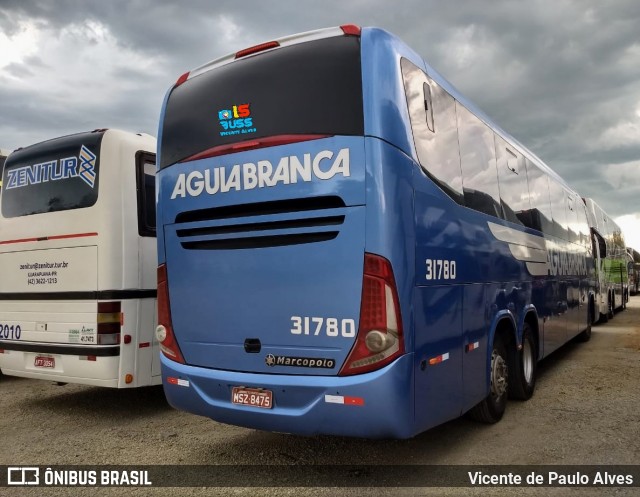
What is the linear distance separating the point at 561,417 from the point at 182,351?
4107 mm

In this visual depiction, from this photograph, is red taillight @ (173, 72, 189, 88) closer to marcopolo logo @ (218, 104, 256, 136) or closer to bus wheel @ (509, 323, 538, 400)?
marcopolo logo @ (218, 104, 256, 136)

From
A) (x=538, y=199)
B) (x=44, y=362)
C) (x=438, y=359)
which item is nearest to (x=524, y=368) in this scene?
(x=538, y=199)

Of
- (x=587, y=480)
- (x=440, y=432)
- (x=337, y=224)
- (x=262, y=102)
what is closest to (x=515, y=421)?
(x=440, y=432)

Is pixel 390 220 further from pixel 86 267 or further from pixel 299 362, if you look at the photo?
pixel 86 267

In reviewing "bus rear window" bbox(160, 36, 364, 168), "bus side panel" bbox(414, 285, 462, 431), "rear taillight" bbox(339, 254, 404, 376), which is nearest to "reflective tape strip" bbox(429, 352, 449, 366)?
"bus side panel" bbox(414, 285, 462, 431)

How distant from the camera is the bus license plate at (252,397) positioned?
3986 mm

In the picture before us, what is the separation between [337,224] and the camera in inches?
151

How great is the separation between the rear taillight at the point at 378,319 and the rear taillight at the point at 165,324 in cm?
175

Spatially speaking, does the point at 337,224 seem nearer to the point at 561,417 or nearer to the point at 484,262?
the point at 484,262

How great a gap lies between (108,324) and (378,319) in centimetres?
346

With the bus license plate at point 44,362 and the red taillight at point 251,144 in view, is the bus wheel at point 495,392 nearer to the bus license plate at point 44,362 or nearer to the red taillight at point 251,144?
the red taillight at point 251,144

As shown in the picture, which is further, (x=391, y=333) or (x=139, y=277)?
(x=139, y=277)

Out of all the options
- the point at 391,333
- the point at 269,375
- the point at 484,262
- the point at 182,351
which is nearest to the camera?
the point at 391,333

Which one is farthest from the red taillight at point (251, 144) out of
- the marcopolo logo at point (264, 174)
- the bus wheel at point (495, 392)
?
the bus wheel at point (495, 392)
